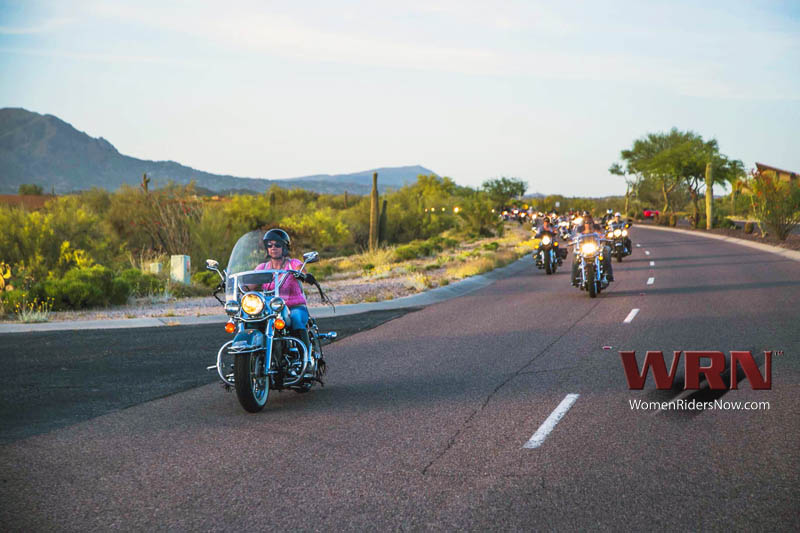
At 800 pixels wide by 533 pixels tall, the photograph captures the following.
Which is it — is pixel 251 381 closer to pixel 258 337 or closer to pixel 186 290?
pixel 258 337

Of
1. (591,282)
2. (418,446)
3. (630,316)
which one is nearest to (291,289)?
(418,446)

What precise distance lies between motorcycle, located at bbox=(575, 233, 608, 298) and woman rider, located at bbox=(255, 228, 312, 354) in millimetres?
10882

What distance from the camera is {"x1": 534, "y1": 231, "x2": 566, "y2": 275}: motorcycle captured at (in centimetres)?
2623

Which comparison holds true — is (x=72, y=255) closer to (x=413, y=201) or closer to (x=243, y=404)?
(x=243, y=404)

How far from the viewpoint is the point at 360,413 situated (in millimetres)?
8414

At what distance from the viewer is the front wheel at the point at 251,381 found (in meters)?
8.11

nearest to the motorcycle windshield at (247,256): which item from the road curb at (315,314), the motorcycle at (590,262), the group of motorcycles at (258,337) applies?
the group of motorcycles at (258,337)

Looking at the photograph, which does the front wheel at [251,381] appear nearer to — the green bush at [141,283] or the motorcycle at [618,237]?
the green bush at [141,283]

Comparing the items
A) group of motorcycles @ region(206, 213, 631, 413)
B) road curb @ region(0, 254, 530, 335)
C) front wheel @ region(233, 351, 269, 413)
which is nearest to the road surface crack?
group of motorcycles @ region(206, 213, 631, 413)

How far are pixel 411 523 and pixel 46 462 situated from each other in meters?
3.35

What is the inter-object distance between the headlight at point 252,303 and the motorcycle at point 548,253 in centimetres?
1850

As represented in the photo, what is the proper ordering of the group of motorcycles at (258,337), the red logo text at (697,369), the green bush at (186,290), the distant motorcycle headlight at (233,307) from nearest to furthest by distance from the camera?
the group of motorcycles at (258,337)
the distant motorcycle headlight at (233,307)
the red logo text at (697,369)
the green bush at (186,290)

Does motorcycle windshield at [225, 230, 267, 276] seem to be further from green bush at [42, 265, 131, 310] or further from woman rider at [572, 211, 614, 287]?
woman rider at [572, 211, 614, 287]

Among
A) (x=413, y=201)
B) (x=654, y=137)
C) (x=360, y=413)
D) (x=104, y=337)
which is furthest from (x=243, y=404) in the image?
(x=654, y=137)
